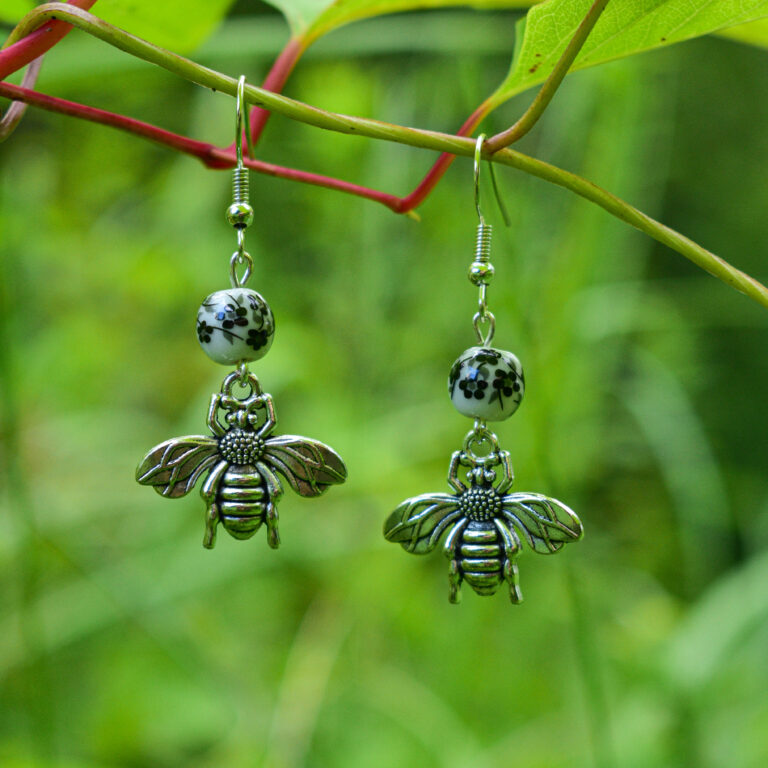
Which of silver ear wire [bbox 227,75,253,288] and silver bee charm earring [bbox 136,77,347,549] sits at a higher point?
silver ear wire [bbox 227,75,253,288]

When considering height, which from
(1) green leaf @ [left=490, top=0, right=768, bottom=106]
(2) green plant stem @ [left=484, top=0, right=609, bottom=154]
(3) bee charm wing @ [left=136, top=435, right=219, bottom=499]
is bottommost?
(3) bee charm wing @ [left=136, top=435, right=219, bottom=499]

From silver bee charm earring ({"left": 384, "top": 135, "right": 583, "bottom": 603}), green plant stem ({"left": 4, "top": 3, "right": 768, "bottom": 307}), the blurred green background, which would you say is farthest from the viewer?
the blurred green background

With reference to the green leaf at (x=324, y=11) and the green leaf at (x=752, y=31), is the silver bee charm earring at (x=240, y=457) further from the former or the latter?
the green leaf at (x=752, y=31)

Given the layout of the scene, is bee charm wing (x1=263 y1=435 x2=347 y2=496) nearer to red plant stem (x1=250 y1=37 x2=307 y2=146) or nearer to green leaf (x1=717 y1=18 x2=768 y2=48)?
red plant stem (x1=250 y1=37 x2=307 y2=146)

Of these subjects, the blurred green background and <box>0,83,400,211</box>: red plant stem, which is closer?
<box>0,83,400,211</box>: red plant stem

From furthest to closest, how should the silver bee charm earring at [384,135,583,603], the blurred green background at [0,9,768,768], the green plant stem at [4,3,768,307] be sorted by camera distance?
1. the blurred green background at [0,9,768,768]
2. the silver bee charm earring at [384,135,583,603]
3. the green plant stem at [4,3,768,307]

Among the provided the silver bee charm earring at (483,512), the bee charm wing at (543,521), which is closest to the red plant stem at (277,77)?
the silver bee charm earring at (483,512)

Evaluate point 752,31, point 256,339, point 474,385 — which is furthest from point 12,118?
point 752,31

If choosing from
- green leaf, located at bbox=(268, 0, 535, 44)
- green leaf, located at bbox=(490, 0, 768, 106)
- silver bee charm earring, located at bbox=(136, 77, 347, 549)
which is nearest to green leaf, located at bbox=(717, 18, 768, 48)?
green leaf, located at bbox=(490, 0, 768, 106)

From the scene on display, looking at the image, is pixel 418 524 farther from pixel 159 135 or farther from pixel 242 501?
pixel 159 135
